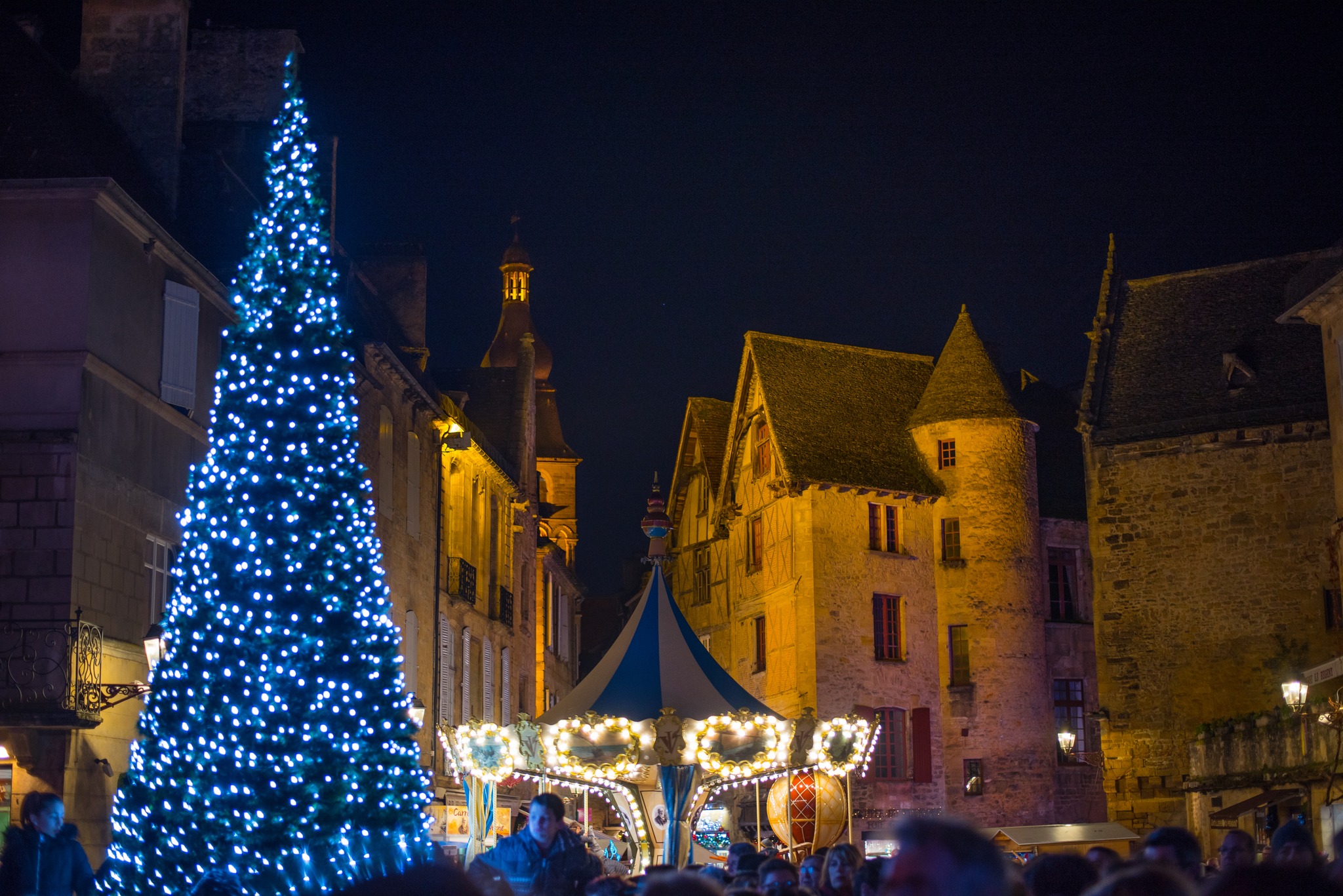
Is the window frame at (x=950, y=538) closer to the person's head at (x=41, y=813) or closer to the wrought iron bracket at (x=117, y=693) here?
the wrought iron bracket at (x=117, y=693)

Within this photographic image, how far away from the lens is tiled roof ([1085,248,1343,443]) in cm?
2852

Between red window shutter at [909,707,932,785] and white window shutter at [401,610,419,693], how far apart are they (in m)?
14.3

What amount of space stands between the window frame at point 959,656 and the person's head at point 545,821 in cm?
2607

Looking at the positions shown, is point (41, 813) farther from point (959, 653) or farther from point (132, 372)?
point (959, 653)

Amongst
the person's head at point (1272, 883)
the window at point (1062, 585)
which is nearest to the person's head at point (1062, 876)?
the person's head at point (1272, 883)

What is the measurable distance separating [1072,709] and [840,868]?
2699 cm

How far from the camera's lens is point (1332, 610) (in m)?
27.5

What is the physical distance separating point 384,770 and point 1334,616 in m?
21.0

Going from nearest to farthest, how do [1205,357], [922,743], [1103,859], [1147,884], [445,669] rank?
[1147,884]
[1103,859]
[445,669]
[1205,357]
[922,743]

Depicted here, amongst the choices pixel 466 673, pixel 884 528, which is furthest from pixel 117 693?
pixel 884 528

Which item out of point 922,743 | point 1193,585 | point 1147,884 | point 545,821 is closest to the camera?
point 1147,884

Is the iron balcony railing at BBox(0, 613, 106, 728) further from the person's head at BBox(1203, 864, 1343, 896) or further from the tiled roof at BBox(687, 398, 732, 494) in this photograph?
the tiled roof at BBox(687, 398, 732, 494)

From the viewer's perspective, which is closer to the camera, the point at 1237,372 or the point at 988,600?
the point at 1237,372

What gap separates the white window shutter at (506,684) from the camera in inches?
1134
